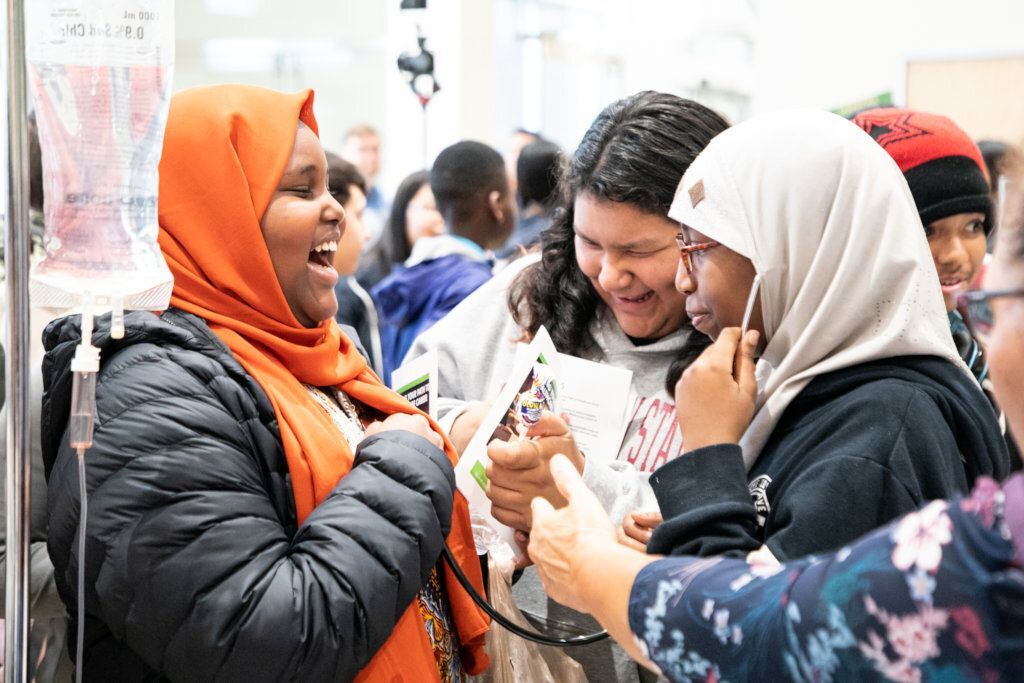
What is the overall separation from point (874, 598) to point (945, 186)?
5.19 feet

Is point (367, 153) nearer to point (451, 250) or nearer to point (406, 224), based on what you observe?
point (406, 224)

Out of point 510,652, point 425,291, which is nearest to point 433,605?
point 510,652

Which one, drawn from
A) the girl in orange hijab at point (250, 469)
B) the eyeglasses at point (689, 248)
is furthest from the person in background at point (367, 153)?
the eyeglasses at point (689, 248)

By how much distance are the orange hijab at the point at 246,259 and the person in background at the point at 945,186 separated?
134cm

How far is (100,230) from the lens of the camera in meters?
1.34

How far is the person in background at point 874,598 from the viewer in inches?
34.8

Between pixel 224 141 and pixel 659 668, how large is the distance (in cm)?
100

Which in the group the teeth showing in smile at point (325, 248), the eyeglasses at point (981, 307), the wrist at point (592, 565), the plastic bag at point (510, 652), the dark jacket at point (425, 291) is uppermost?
the eyeglasses at point (981, 307)

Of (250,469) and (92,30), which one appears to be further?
(250,469)

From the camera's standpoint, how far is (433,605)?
1.75 m

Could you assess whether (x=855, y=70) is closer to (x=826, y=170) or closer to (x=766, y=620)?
(x=826, y=170)

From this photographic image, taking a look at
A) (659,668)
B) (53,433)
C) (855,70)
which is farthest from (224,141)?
(855,70)

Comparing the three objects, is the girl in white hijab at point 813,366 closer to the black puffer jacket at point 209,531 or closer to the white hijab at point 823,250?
the white hijab at point 823,250

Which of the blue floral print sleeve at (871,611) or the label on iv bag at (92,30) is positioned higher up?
the label on iv bag at (92,30)
